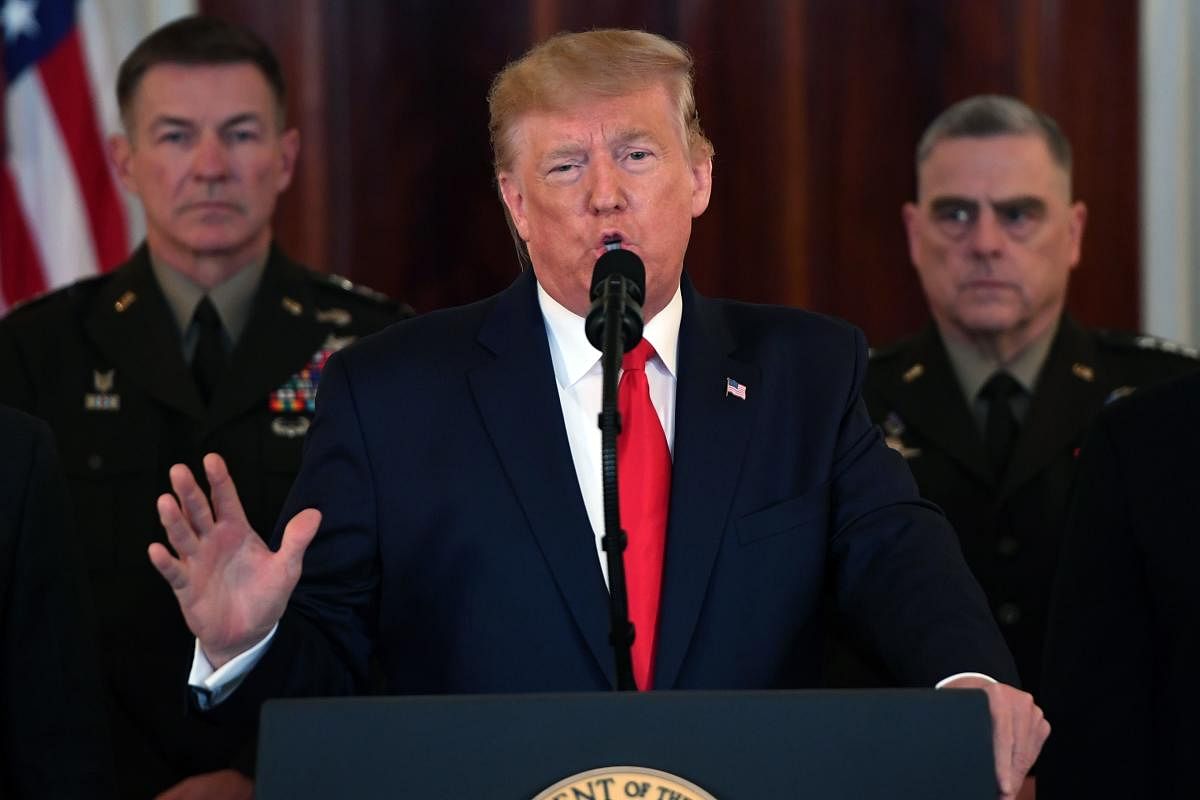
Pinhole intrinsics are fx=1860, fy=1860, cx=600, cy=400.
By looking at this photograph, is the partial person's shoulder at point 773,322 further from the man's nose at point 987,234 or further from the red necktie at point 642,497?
the man's nose at point 987,234

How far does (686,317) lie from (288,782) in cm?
84

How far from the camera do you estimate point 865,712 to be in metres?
1.47

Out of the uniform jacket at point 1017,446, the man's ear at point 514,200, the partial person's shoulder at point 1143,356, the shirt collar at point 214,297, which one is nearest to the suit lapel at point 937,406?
the uniform jacket at point 1017,446

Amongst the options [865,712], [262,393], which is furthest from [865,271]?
[865,712]

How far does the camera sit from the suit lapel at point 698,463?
1.91 metres

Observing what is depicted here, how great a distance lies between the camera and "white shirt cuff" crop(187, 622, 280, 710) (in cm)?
172

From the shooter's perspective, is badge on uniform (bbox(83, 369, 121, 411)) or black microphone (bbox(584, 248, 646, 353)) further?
badge on uniform (bbox(83, 369, 121, 411))

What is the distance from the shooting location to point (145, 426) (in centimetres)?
322

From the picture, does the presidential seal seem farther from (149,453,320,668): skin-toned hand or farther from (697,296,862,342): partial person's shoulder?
(697,296,862,342): partial person's shoulder

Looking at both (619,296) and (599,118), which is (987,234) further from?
(619,296)

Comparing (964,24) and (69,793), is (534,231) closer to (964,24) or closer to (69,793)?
(69,793)

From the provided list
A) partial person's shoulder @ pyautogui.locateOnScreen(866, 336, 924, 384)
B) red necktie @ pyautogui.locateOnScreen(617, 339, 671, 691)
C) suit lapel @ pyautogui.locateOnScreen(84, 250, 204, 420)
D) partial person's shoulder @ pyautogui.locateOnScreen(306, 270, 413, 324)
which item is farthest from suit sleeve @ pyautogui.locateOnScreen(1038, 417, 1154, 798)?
suit lapel @ pyautogui.locateOnScreen(84, 250, 204, 420)

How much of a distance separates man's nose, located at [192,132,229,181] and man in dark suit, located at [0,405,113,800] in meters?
1.14

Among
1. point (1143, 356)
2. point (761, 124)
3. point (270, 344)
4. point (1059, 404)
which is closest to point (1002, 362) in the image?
point (1059, 404)
